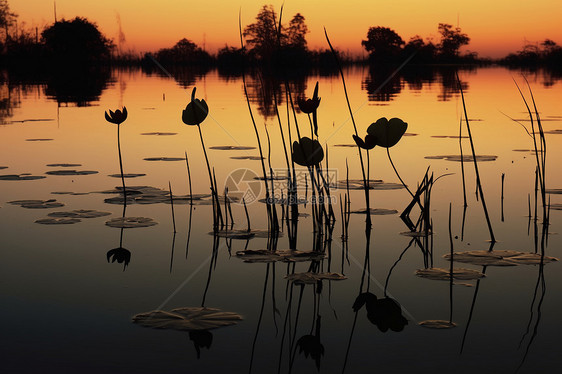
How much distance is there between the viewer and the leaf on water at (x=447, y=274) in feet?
10.3

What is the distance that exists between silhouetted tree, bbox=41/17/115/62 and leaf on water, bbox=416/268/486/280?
1462 inches

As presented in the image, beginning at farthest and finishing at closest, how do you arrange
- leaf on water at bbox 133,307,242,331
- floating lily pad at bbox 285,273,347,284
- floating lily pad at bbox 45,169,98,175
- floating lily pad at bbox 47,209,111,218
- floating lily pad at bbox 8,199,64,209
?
floating lily pad at bbox 45,169,98,175 < floating lily pad at bbox 8,199,64,209 < floating lily pad at bbox 47,209,111,218 < floating lily pad at bbox 285,273,347,284 < leaf on water at bbox 133,307,242,331

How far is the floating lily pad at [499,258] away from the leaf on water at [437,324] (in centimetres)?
77

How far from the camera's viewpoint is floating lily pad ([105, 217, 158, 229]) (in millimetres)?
4090

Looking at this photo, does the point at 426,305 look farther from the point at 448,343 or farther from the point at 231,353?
the point at 231,353

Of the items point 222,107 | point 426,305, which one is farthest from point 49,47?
point 426,305

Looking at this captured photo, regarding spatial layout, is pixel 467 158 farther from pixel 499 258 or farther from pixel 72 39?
pixel 72 39

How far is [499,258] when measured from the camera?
3.40 m

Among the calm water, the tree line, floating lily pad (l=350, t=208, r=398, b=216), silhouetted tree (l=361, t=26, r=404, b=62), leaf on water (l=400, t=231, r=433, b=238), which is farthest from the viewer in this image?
silhouetted tree (l=361, t=26, r=404, b=62)

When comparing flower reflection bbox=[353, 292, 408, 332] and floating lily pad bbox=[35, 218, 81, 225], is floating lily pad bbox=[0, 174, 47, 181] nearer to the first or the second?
floating lily pad bbox=[35, 218, 81, 225]

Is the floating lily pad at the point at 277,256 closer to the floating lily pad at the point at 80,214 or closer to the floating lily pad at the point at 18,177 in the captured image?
the floating lily pad at the point at 80,214

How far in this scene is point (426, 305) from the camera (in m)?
2.81

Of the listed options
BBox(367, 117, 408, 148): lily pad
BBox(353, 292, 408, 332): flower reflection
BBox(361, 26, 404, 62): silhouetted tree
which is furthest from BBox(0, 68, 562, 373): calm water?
BBox(361, 26, 404, 62): silhouetted tree

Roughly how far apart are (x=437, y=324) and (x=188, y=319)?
2.92 ft
